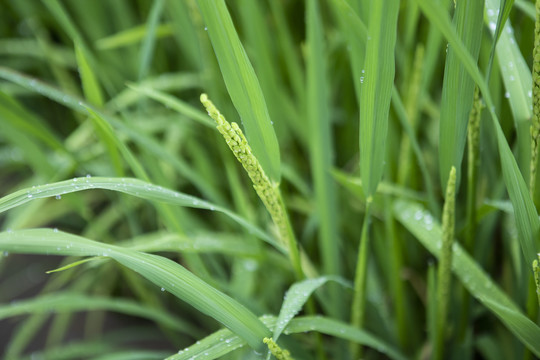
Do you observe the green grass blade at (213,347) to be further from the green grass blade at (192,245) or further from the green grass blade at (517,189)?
the green grass blade at (517,189)

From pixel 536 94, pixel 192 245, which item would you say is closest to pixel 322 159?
pixel 192 245

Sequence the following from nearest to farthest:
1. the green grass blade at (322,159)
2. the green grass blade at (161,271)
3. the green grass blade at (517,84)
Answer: the green grass blade at (161,271)
the green grass blade at (517,84)
the green grass blade at (322,159)

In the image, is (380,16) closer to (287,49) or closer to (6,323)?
(287,49)

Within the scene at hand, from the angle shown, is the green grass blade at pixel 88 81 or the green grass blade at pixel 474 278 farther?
the green grass blade at pixel 88 81

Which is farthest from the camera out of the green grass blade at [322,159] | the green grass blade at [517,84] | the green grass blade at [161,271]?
the green grass blade at [322,159]

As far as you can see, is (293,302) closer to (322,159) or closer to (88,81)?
(322,159)

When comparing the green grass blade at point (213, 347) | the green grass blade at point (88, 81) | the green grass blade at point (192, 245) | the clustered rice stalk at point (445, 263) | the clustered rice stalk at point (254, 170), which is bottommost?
the green grass blade at point (213, 347)

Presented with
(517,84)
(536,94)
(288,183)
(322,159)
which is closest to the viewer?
(536,94)

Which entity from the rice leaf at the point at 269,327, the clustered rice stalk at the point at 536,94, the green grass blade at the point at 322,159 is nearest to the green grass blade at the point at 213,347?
the rice leaf at the point at 269,327

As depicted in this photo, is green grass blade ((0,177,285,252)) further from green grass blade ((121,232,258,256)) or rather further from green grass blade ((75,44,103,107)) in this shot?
green grass blade ((75,44,103,107))
